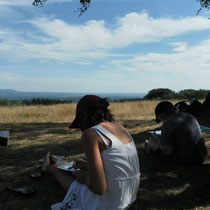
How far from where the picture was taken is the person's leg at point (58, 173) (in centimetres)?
274

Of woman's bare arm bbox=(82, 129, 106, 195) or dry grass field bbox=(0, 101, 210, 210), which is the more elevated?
woman's bare arm bbox=(82, 129, 106, 195)

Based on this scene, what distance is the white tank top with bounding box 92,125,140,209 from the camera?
1.96 metres

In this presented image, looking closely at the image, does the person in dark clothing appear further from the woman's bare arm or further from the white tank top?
the woman's bare arm

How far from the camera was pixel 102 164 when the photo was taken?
1.94 meters

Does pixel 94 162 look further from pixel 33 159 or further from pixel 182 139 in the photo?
pixel 33 159

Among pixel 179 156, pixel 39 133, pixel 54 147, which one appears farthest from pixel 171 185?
pixel 39 133

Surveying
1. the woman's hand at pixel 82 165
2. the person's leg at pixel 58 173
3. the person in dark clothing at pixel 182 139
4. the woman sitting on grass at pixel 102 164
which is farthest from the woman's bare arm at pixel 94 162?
the person in dark clothing at pixel 182 139

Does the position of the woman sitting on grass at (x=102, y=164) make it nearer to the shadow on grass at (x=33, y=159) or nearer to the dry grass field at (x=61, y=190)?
the dry grass field at (x=61, y=190)

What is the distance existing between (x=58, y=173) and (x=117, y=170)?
4.11 ft

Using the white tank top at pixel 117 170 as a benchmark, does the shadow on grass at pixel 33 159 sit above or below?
below

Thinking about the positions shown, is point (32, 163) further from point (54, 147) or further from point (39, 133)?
point (39, 133)

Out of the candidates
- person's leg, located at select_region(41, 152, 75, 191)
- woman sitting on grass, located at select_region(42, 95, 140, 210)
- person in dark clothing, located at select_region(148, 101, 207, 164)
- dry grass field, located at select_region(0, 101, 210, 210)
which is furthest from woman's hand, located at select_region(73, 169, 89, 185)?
person in dark clothing, located at select_region(148, 101, 207, 164)

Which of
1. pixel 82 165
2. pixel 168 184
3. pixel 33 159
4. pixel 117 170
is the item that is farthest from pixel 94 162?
pixel 33 159

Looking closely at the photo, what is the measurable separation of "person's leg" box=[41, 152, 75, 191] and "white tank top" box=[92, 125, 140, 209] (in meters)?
0.81
